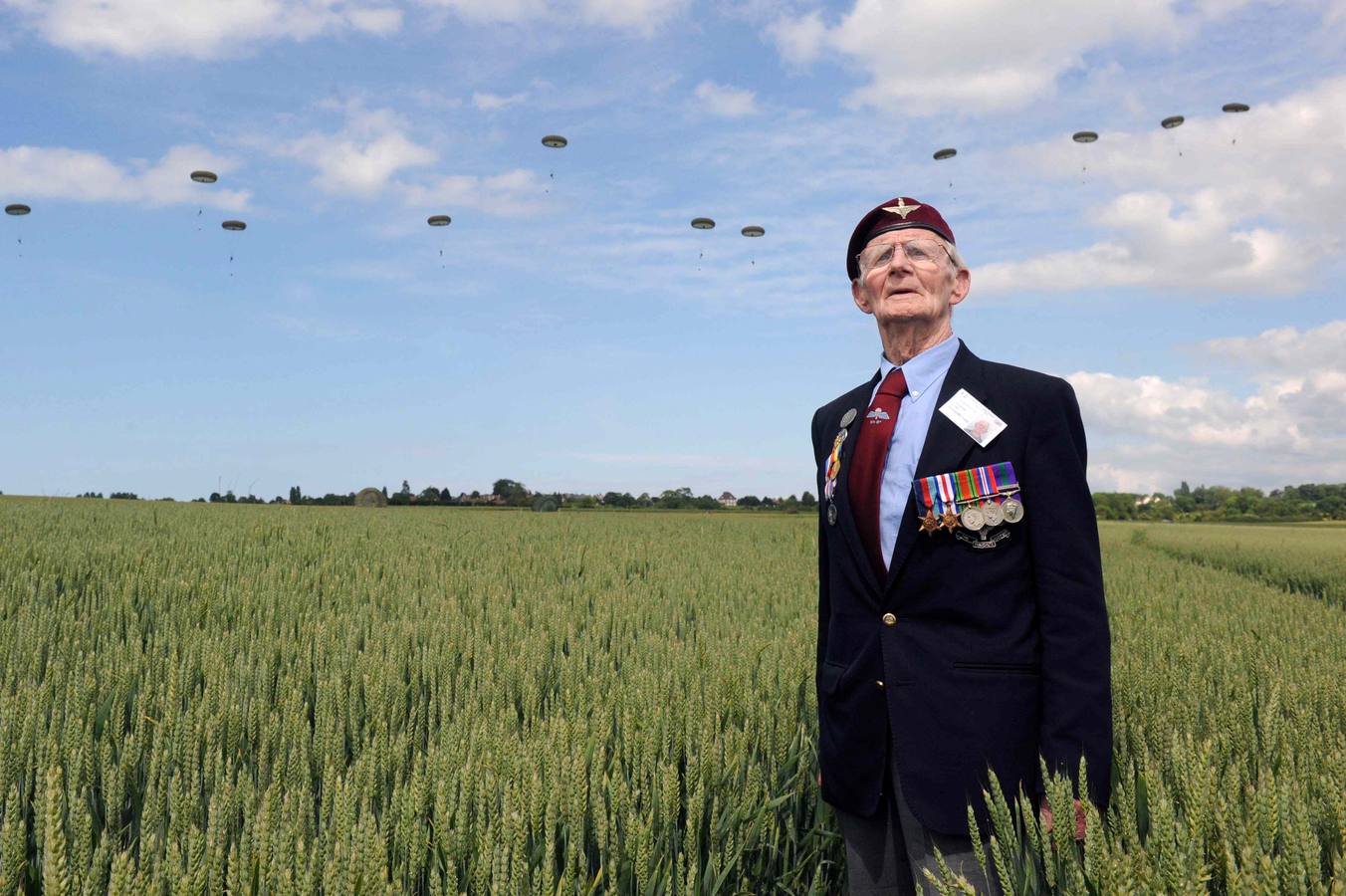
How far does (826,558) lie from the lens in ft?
9.14

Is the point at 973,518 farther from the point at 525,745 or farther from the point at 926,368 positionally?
the point at 525,745

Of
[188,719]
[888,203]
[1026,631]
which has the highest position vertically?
[888,203]

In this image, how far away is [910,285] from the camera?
240cm

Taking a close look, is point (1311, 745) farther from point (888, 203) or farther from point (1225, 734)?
point (888, 203)

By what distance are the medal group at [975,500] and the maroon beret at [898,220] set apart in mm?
678

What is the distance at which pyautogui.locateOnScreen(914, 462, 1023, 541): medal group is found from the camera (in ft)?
7.34

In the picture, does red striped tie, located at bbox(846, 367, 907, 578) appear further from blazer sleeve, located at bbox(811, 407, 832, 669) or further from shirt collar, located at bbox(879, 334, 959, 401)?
blazer sleeve, located at bbox(811, 407, 832, 669)

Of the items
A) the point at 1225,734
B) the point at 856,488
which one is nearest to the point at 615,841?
the point at 856,488

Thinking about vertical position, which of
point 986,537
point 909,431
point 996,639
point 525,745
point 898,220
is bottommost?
point 525,745

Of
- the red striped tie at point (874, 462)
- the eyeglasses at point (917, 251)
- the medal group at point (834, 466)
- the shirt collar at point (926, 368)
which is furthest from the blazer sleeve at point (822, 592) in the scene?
the eyeglasses at point (917, 251)

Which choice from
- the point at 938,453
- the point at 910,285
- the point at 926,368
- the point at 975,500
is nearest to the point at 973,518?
the point at 975,500

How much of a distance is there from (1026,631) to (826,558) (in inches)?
27.1

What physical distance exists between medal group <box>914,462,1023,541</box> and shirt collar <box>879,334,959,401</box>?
291mm

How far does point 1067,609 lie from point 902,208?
116 cm
